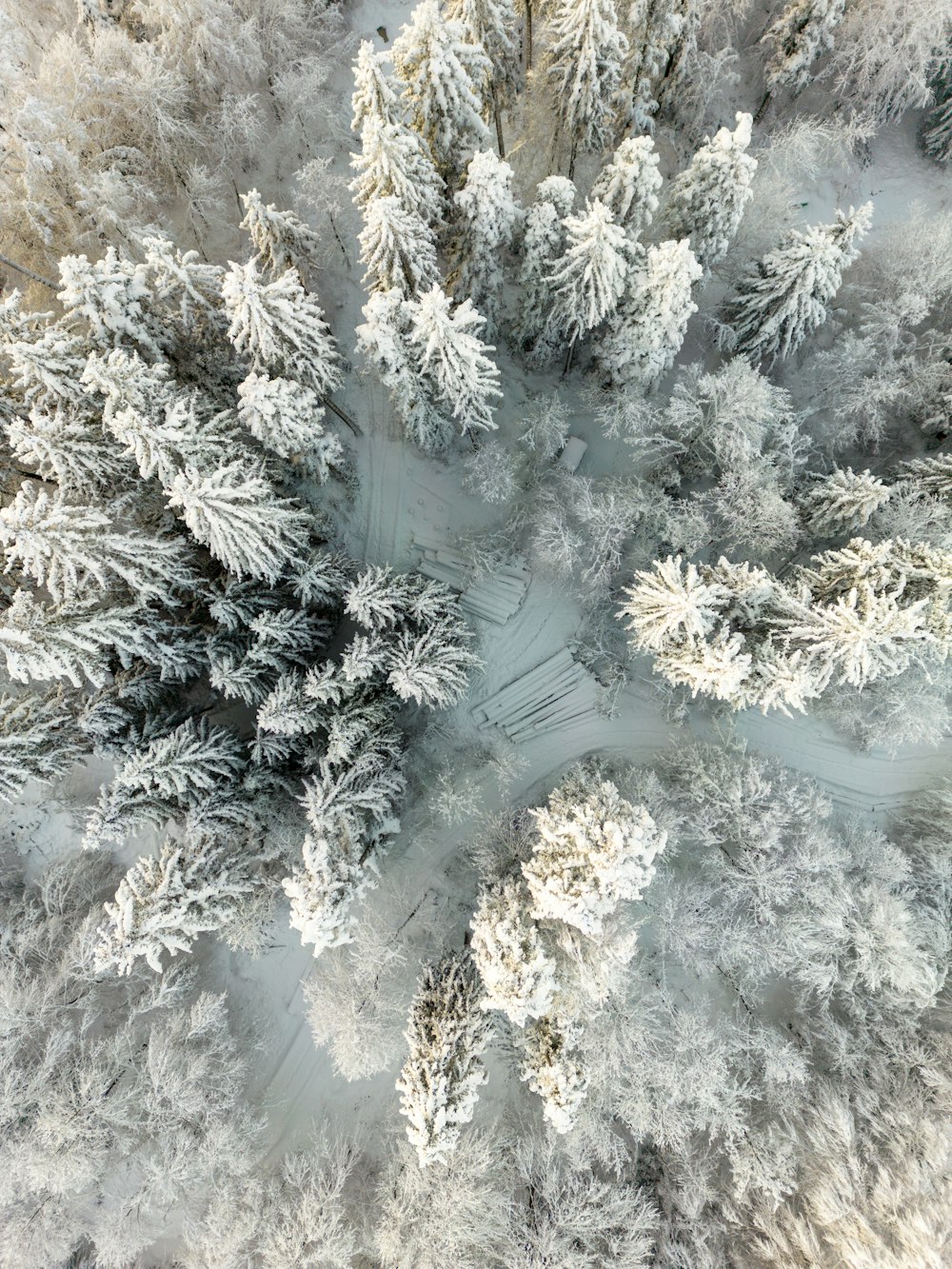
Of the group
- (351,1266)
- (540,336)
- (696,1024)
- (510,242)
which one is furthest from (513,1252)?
(510,242)

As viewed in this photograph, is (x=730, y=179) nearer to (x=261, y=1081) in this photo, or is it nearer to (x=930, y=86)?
(x=930, y=86)

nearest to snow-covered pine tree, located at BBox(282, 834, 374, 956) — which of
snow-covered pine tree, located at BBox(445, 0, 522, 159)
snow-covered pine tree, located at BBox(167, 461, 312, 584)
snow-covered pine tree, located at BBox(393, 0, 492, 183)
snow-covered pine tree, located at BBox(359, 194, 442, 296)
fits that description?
snow-covered pine tree, located at BBox(167, 461, 312, 584)

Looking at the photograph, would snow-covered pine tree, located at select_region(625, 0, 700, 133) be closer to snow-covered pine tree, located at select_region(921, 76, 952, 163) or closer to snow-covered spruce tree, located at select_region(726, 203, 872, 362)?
snow-covered spruce tree, located at select_region(726, 203, 872, 362)

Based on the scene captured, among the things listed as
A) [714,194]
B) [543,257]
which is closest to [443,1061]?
[543,257]

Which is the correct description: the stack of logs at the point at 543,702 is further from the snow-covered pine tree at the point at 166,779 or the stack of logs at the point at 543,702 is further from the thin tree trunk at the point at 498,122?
the thin tree trunk at the point at 498,122

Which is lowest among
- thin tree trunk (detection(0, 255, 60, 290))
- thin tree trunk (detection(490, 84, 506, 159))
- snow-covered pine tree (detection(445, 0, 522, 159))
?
thin tree trunk (detection(0, 255, 60, 290))

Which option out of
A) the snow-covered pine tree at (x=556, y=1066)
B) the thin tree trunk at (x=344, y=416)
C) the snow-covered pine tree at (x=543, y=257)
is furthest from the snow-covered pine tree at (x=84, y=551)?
the snow-covered pine tree at (x=556, y=1066)
